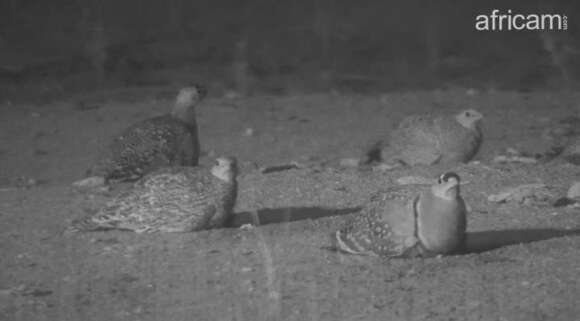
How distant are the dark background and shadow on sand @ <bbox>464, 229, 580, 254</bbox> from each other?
24.3ft

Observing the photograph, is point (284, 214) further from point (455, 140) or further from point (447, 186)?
point (455, 140)

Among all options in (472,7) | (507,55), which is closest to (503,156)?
(507,55)

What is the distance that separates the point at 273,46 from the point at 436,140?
732cm

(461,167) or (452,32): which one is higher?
(452,32)

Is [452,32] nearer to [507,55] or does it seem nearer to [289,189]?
[507,55]

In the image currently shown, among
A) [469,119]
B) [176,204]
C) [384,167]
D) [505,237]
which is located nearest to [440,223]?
[505,237]

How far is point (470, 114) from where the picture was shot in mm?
10031

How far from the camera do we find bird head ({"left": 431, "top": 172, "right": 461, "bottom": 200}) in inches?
250

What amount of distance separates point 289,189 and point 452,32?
950cm

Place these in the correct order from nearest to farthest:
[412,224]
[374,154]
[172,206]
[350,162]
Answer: [412,224], [172,206], [350,162], [374,154]

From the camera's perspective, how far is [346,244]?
21.8 feet

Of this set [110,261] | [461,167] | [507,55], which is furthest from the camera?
[507,55]

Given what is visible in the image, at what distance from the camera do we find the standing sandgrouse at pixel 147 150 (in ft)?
30.7

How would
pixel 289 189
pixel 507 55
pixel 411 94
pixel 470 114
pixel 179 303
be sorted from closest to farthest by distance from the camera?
pixel 179 303 < pixel 289 189 < pixel 470 114 < pixel 411 94 < pixel 507 55
